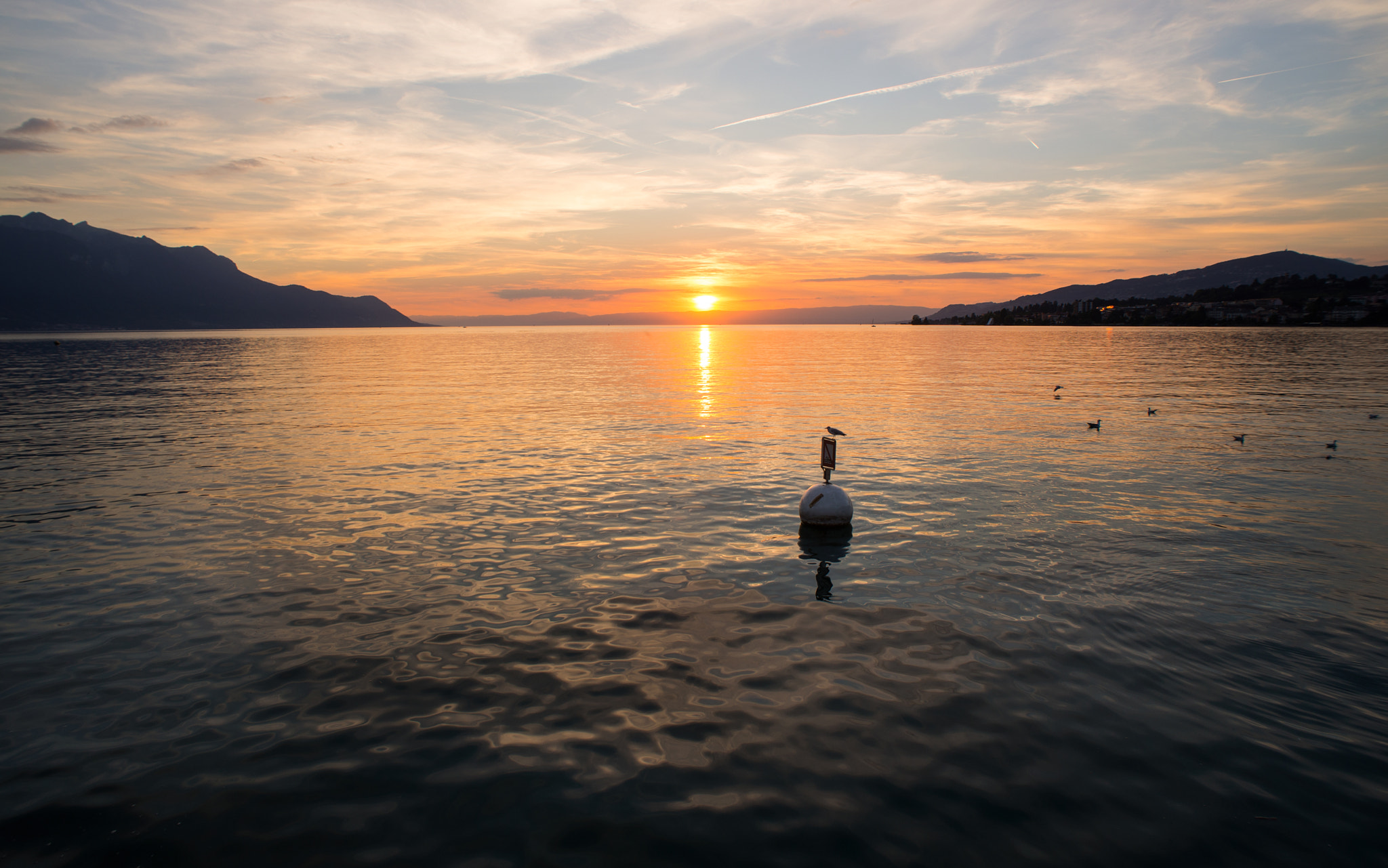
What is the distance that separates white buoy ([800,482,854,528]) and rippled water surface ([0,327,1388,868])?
648 mm

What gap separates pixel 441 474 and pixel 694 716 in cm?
1708

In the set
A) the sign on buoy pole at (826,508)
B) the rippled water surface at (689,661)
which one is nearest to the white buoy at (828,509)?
the sign on buoy pole at (826,508)

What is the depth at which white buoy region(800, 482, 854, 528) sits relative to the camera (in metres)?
16.8

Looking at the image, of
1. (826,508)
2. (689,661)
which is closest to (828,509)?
(826,508)

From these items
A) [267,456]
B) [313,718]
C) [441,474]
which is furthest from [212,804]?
[267,456]

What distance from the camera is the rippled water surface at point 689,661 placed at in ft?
22.6

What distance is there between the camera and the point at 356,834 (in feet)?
22.2

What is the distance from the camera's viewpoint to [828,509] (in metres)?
16.8

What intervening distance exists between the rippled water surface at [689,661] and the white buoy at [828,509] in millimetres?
648

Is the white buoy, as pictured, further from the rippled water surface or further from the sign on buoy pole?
the rippled water surface

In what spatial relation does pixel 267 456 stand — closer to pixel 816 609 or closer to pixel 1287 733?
pixel 816 609

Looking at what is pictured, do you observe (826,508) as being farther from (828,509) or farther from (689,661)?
(689,661)

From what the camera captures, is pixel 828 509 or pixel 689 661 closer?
pixel 689 661

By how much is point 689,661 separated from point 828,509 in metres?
7.54
